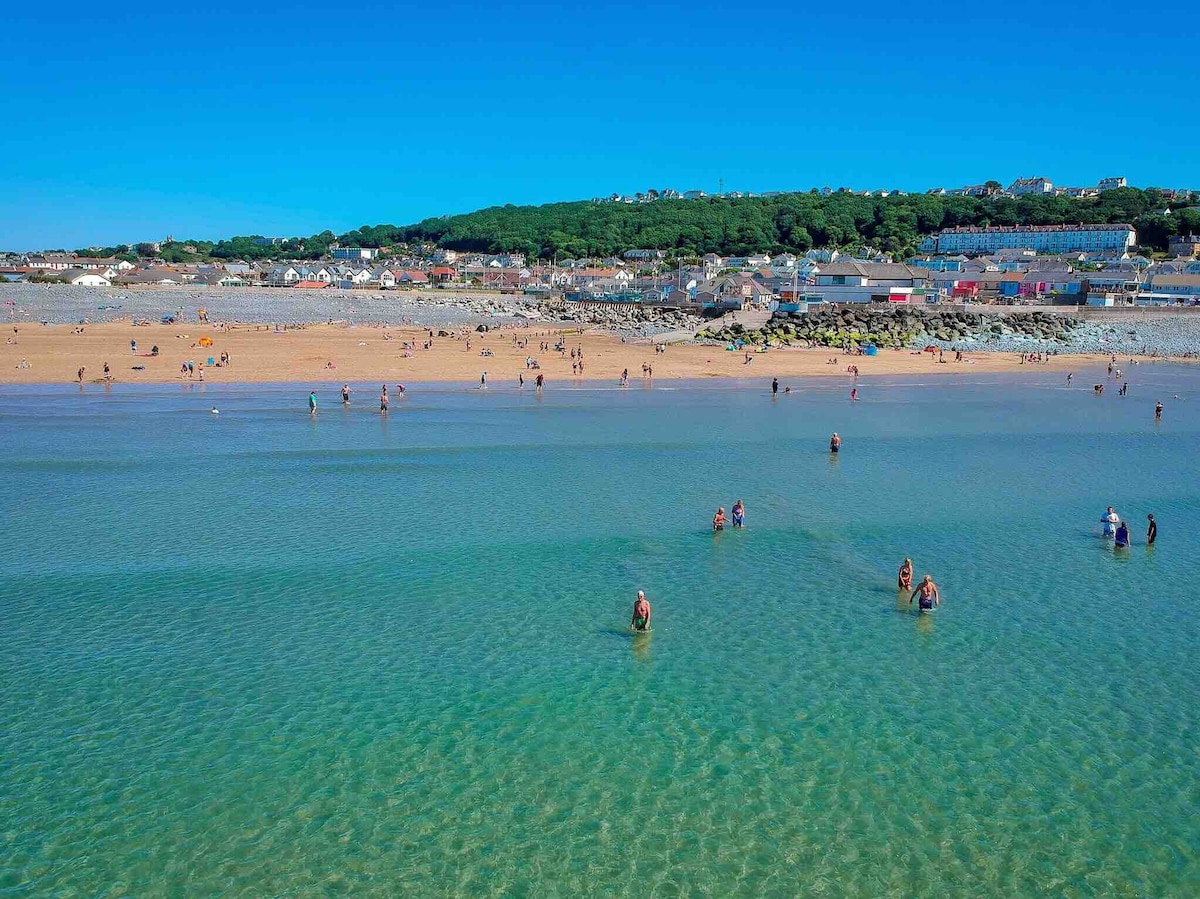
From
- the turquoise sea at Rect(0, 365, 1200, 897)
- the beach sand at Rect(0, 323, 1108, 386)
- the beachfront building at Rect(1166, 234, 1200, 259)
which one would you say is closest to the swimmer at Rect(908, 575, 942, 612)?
the turquoise sea at Rect(0, 365, 1200, 897)

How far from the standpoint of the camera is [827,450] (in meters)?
34.2

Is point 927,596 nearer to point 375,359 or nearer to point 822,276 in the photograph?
point 375,359

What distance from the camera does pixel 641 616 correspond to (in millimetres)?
16484

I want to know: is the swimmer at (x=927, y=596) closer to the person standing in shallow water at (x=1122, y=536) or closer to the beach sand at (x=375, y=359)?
the person standing in shallow water at (x=1122, y=536)

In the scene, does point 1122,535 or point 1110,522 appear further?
point 1110,522

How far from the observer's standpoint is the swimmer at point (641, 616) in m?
16.4

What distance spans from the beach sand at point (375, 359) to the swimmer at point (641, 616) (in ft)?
121

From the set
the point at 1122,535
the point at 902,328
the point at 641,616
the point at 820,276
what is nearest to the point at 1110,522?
the point at 1122,535

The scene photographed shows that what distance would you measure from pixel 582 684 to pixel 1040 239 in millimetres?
191131

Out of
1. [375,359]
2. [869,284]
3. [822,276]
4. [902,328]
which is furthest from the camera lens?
[822,276]

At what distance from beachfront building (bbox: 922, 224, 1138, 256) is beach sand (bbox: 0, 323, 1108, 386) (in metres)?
108

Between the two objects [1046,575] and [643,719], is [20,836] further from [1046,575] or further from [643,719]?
[1046,575]

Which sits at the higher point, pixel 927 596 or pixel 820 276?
pixel 820 276

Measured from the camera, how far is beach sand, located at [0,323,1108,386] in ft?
173
